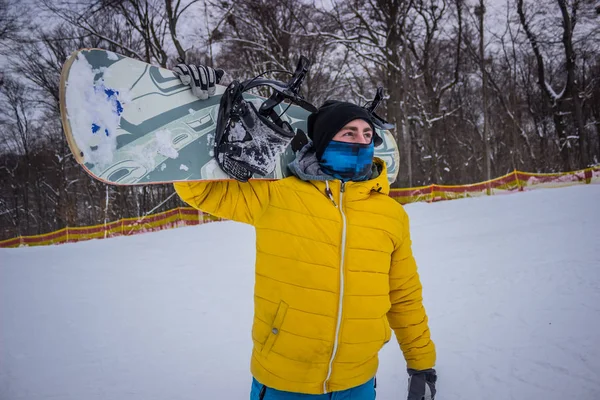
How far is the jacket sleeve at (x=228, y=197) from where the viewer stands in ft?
4.53

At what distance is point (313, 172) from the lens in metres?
1.40

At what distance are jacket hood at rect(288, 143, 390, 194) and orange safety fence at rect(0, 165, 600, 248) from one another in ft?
42.6

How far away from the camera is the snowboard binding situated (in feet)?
4.91

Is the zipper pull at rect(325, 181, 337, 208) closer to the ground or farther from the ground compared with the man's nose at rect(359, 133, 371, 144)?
closer to the ground

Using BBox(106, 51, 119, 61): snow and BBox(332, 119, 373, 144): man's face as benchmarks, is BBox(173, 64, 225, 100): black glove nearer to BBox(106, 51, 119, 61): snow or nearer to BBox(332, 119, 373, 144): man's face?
BBox(106, 51, 119, 61): snow

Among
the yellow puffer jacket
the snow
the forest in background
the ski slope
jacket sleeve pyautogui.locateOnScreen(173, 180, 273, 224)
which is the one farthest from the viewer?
the forest in background

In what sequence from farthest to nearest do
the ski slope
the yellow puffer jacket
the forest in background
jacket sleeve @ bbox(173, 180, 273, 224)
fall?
the forest in background < the ski slope < jacket sleeve @ bbox(173, 180, 273, 224) < the yellow puffer jacket

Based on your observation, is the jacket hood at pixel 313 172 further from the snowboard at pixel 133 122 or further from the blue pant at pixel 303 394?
the blue pant at pixel 303 394

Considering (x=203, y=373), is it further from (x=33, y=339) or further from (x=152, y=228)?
(x=152, y=228)

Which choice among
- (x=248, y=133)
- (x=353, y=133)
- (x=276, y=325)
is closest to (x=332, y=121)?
(x=353, y=133)

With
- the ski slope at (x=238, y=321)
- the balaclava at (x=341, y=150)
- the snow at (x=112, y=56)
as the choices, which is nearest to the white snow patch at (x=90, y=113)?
the snow at (x=112, y=56)

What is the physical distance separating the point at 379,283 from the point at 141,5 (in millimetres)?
15482

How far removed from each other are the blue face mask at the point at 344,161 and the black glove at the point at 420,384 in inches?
40.3

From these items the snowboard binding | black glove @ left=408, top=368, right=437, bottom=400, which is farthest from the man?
black glove @ left=408, top=368, right=437, bottom=400
